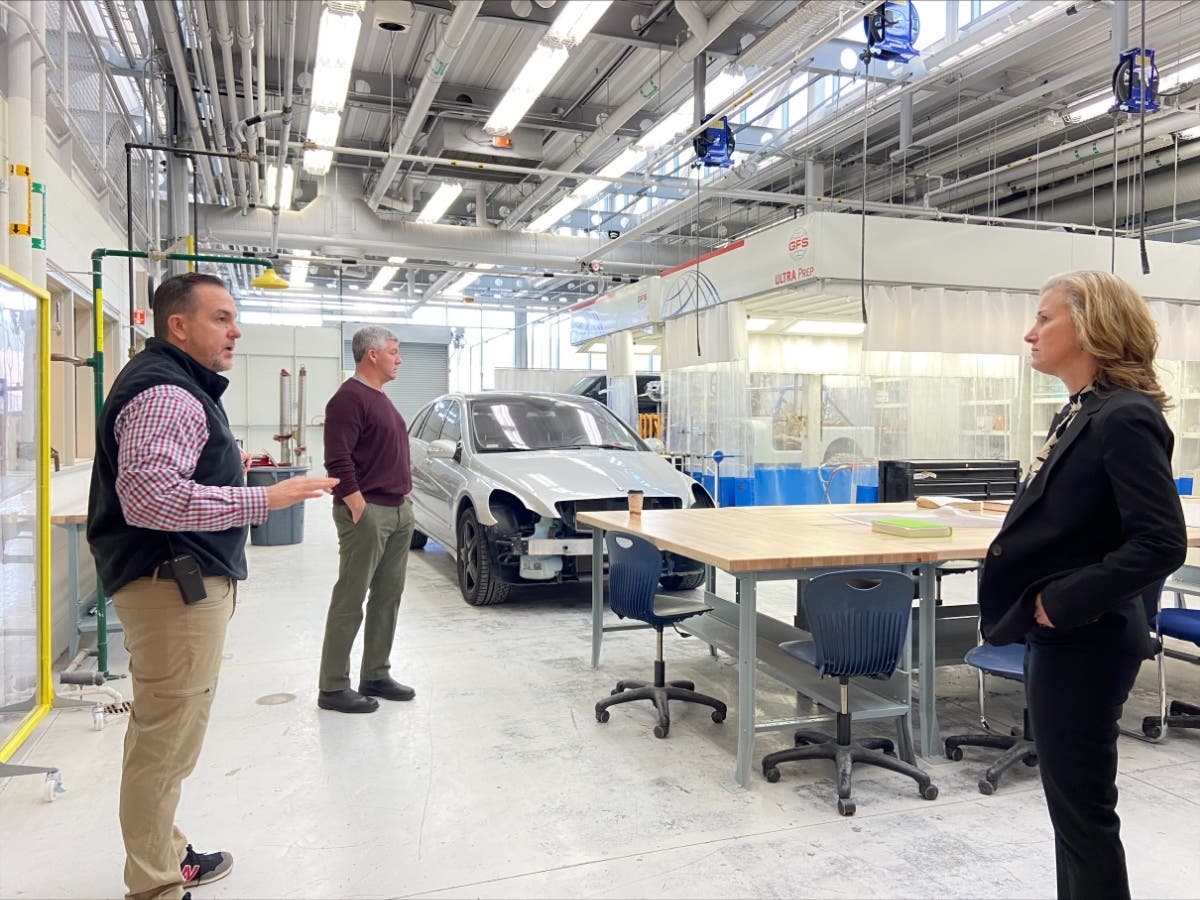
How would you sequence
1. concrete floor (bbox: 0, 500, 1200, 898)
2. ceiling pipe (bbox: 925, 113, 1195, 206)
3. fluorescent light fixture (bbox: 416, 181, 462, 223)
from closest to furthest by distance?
concrete floor (bbox: 0, 500, 1200, 898)
ceiling pipe (bbox: 925, 113, 1195, 206)
fluorescent light fixture (bbox: 416, 181, 462, 223)

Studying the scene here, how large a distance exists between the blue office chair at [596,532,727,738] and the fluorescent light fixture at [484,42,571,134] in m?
3.85

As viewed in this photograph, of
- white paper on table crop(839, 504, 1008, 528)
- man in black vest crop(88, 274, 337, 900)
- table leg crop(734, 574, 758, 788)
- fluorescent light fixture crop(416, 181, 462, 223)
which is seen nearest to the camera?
man in black vest crop(88, 274, 337, 900)

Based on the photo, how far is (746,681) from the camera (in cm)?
303

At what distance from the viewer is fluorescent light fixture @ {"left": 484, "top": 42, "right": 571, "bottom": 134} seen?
19.4 ft

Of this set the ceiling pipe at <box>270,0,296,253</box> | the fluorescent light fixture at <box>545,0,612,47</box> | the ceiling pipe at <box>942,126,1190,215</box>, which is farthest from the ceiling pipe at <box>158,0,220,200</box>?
the ceiling pipe at <box>942,126,1190,215</box>

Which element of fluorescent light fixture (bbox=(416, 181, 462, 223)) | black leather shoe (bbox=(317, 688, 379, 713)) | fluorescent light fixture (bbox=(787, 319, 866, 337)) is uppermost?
fluorescent light fixture (bbox=(416, 181, 462, 223))

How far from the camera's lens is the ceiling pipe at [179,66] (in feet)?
19.2

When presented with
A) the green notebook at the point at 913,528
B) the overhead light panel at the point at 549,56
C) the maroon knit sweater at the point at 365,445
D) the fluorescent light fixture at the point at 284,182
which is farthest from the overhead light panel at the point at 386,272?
the green notebook at the point at 913,528

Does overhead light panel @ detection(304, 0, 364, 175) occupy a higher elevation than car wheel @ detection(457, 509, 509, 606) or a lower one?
higher

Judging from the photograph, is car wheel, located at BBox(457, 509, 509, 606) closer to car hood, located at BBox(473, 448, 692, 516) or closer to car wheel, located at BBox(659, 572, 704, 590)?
car hood, located at BBox(473, 448, 692, 516)

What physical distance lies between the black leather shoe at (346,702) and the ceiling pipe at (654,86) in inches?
199

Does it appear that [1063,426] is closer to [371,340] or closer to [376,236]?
[371,340]

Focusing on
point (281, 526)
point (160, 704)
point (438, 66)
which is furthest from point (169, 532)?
point (281, 526)

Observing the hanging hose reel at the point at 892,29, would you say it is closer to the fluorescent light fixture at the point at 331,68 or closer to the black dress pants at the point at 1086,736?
the fluorescent light fixture at the point at 331,68
